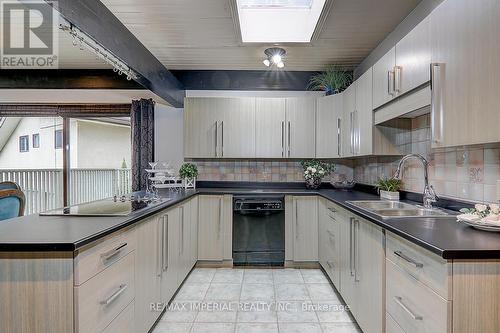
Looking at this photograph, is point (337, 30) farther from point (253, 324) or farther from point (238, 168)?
point (253, 324)

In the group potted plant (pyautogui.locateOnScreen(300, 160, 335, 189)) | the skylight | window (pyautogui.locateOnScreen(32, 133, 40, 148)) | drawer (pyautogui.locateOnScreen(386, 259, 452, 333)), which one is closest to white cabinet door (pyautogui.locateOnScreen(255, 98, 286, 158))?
potted plant (pyautogui.locateOnScreen(300, 160, 335, 189))

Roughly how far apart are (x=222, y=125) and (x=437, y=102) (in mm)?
2462

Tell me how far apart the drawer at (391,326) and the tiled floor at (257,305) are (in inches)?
24.4

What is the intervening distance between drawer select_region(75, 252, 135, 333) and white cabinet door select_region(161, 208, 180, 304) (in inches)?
22.5

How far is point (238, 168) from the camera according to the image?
3848 millimetres

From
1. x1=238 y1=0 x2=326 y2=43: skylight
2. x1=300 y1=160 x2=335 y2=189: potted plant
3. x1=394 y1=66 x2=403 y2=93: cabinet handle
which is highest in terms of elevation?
x1=238 y1=0 x2=326 y2=43: skylight

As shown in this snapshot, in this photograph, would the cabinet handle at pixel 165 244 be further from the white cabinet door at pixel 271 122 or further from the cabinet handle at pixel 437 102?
the cabinet handle at pixel 437 102

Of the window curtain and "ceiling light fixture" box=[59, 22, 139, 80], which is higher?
"ceiling light fixture" box=[59, 22, 139, 80]

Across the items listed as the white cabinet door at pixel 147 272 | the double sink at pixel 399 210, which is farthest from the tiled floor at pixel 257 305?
the double sink at pixel 399 210

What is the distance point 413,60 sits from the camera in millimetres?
1787

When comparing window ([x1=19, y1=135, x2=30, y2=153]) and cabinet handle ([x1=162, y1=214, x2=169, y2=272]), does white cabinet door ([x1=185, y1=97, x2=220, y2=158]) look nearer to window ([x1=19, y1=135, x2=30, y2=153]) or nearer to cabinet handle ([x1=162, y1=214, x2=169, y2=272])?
cabinet handle ([x1=162, y1=214, x2=169, y2=272])

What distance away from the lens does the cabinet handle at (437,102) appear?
4.86 ft

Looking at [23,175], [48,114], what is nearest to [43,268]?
[48,114]

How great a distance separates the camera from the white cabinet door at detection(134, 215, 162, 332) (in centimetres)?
172
